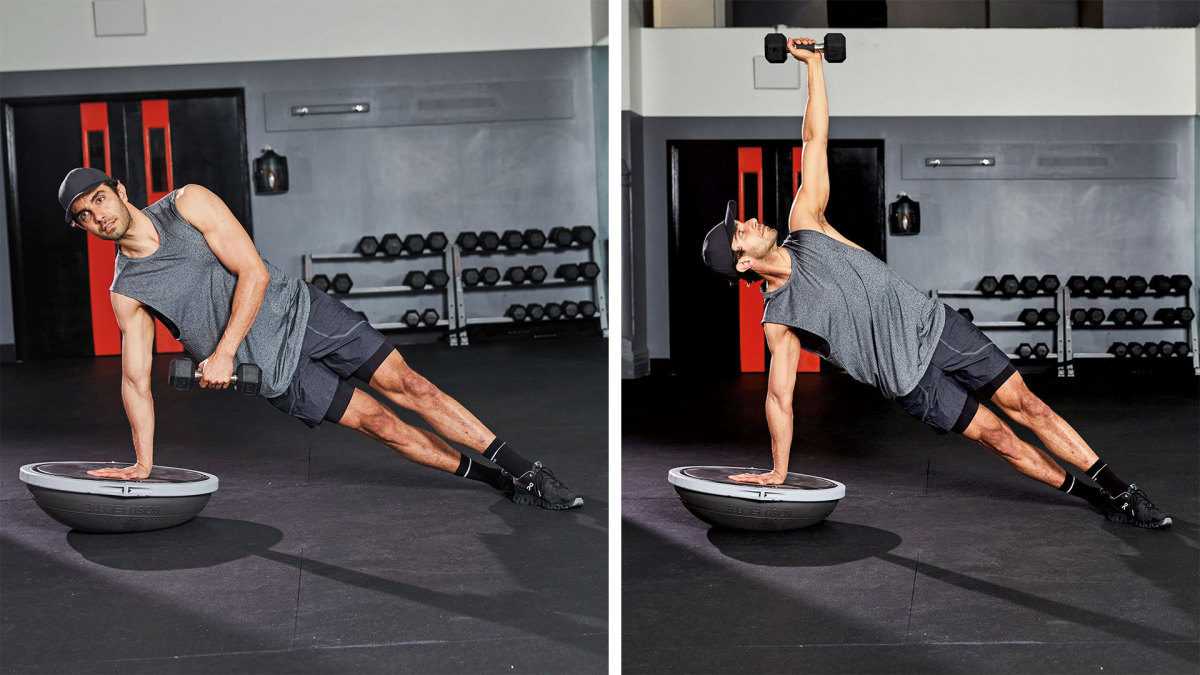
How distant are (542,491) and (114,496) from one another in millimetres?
1285

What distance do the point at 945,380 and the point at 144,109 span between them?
268cm

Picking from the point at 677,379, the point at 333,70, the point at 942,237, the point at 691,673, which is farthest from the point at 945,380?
the point at 333,70

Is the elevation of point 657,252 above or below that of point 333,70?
below

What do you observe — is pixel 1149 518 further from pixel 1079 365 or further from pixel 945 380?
pixel 1079 365

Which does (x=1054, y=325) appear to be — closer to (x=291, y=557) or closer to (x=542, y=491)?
(x=542, y=491)

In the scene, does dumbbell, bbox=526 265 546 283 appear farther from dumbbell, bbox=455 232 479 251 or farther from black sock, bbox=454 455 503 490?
black sock, bbox=454 455 503 490

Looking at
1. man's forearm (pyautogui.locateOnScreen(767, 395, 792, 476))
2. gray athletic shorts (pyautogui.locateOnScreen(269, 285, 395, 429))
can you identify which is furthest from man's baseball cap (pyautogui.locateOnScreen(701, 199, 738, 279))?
gray athletic shorts (pyautogui.locateOnScreen(269, 285, 395, 429))

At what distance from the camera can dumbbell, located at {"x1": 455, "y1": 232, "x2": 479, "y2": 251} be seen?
439 centimetres

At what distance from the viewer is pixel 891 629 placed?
7.94ft

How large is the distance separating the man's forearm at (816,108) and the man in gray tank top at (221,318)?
1417 mm

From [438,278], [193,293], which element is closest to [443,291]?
[438,278]

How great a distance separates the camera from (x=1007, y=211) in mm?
4367

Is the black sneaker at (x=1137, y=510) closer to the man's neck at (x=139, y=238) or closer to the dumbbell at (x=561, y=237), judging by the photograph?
the dumbbell at (x=561, y=237)

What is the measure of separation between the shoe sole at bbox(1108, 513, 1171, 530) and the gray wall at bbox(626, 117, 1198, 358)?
152 centimetres
